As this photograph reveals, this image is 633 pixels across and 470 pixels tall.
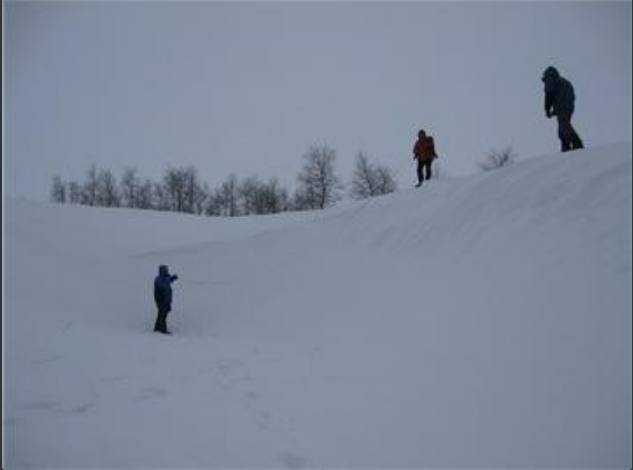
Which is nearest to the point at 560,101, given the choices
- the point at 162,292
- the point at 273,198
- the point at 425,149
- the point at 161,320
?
the point at 425,149

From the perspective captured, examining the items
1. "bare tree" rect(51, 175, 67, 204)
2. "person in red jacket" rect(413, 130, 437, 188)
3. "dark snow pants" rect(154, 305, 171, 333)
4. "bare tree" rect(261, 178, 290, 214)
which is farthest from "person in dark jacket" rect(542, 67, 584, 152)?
"bare tree" rect(51, 175, 67, 204)

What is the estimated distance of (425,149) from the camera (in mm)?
15648

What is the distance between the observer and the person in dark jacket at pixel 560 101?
1092cm

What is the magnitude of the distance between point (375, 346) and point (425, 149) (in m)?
8.56

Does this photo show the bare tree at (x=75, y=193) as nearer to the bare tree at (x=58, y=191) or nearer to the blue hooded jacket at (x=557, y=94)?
the bare tree at (x=58, y=191)

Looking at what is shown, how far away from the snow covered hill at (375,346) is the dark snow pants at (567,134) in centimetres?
81

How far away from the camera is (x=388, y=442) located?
6004 mm

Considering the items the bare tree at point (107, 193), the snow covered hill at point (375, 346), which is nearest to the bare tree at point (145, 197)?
the bare tree at point (107, 193)

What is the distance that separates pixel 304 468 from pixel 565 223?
614 cm

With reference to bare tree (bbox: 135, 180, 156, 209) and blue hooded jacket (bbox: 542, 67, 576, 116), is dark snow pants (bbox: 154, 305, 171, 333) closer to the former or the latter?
blue hooded jacket (bbox: 542, 67, 576, 116)

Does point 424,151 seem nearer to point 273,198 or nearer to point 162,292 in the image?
point 162,292

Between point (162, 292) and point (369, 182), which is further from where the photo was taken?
point (369, 182)

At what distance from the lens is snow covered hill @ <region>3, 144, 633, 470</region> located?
5574 mm

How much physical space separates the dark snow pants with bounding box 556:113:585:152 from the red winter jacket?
4716 mm
